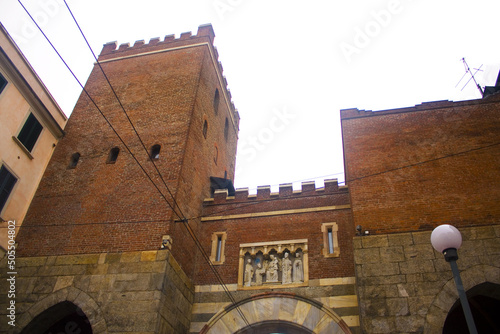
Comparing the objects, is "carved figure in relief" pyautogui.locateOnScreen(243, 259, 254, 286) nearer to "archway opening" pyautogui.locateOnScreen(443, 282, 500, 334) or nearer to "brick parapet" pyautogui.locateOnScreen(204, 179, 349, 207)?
"brick parapet" pyautogui.locateOnScreen(204, 179, 349, 207)

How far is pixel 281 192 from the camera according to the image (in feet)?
47.8

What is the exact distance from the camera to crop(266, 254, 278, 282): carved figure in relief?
41.8 feet

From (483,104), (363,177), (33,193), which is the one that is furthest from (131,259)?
(483,104)

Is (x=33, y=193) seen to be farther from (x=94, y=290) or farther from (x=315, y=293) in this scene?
(x=315, y=293)

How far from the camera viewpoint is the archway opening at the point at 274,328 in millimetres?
11898

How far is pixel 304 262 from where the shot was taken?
12789mm

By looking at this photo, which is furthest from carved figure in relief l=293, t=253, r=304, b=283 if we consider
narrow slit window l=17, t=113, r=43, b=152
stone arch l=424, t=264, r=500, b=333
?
narrow slit window l=17, t=113, r=43, b=152

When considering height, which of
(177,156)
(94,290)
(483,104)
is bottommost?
(94,290)

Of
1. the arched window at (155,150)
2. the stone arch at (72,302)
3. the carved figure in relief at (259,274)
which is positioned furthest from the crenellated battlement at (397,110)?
the stone arch at (72,302)

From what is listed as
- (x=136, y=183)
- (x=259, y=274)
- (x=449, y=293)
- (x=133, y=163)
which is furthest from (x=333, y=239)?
(x=133, y=163)

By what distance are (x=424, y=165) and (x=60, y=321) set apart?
11417 millimetres

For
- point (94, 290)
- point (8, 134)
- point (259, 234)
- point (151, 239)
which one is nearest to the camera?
point (94, 290)

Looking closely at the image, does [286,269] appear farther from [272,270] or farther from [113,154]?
[113,154]

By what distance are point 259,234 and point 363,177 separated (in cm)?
389
